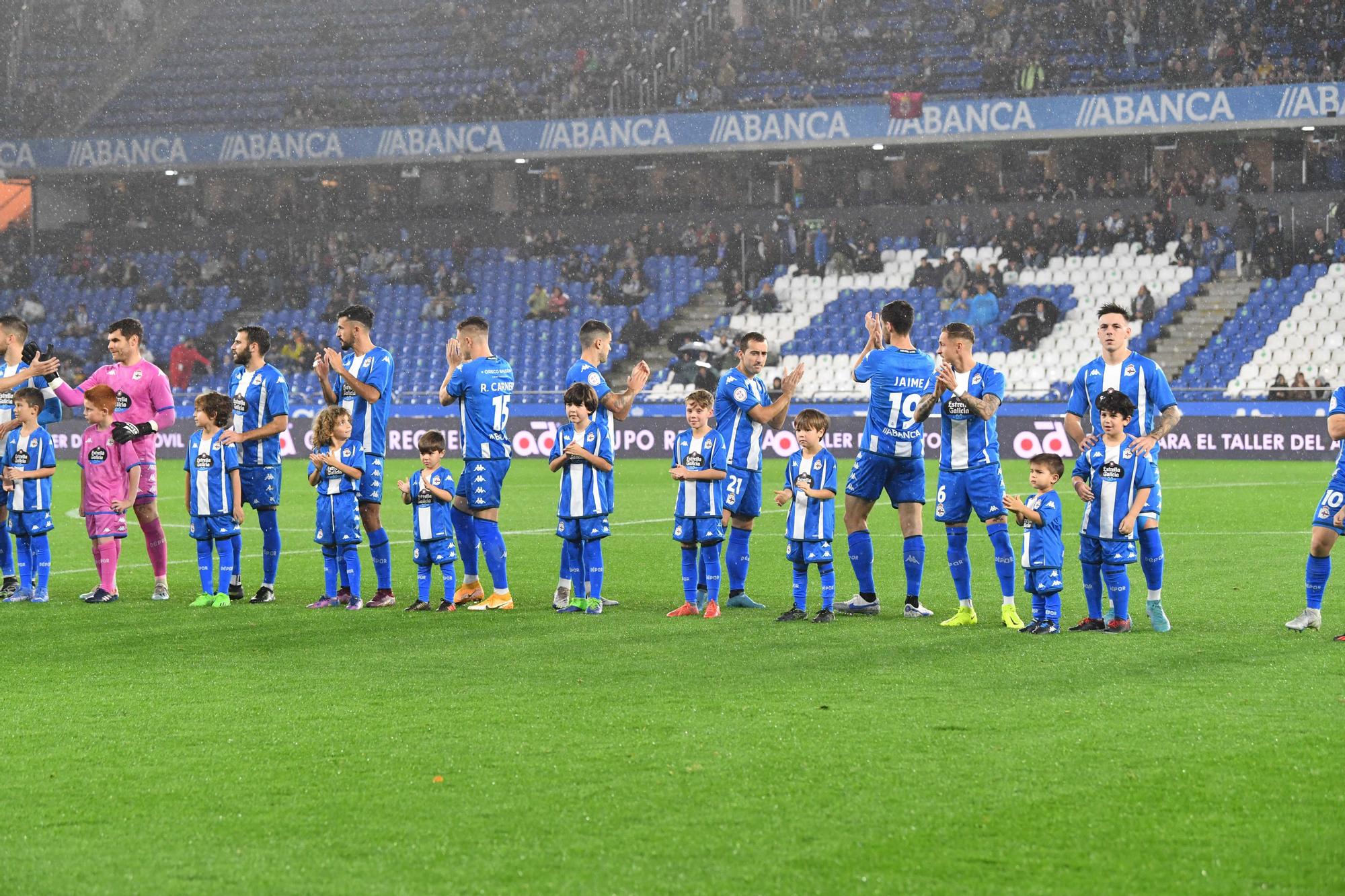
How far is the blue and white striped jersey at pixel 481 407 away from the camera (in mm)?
11039

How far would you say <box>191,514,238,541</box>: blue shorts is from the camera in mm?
11453

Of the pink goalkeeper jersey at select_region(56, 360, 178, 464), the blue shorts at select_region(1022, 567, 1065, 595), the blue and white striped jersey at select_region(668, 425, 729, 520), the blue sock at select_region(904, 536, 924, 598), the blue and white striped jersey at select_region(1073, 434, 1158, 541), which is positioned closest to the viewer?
the blue and white striped jersey at select_region(1073, 434, 1158, 541)

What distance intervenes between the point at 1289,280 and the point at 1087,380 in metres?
26.1

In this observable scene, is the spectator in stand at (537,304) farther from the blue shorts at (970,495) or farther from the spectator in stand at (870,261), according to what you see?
the blue shorts at (970,495)

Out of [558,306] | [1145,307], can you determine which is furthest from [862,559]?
[558,306]

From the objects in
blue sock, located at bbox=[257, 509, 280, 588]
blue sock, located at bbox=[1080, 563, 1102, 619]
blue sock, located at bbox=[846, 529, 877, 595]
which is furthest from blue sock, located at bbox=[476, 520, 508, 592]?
blue sock, located at bbox=[1080, 563, 1102, 619]

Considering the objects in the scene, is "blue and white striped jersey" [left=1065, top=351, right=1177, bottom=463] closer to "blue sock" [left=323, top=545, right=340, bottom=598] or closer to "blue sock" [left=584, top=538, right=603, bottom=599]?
"blue sock" [left=584, top=538, right=603, bottom=599]

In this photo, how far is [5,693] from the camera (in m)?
7.75

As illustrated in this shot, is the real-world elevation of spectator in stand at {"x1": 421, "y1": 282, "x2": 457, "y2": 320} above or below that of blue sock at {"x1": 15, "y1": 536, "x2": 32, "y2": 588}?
above

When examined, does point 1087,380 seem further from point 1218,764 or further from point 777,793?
point 777,793

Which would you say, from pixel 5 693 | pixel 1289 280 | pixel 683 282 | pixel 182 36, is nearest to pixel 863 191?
pixel 683 282

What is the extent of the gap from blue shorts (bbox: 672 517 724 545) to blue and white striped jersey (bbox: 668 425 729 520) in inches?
1.1

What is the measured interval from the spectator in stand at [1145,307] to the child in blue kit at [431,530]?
25115 millimetres

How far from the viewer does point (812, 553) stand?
1027 cm
